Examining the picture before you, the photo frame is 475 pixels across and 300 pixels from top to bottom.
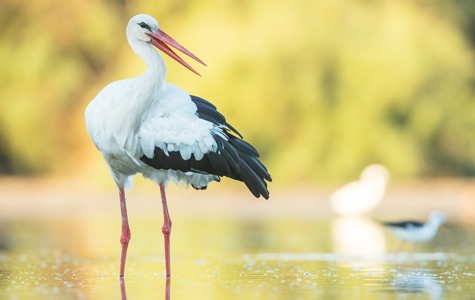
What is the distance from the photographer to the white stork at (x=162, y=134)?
18.6ft

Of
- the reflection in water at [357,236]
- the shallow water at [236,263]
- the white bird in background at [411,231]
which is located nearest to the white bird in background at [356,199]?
the reflection in water at [357,236]

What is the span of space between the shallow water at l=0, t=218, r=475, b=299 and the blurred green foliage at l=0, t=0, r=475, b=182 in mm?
5833

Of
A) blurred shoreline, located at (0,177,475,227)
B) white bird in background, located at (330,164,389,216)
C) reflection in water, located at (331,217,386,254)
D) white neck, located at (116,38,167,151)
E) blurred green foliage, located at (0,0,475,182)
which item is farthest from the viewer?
blurred green foliage, located at (0,0,475,182)

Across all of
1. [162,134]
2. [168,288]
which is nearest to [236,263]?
[162,134]

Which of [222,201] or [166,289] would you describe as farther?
[222,201]

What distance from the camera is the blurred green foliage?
1680cm

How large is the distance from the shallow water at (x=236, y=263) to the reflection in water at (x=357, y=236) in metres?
0.02

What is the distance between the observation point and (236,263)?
21.8 feet

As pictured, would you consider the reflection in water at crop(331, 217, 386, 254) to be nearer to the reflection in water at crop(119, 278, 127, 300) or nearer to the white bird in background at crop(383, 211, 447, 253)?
the white bird in background at crop(383, 211, 447, 253)

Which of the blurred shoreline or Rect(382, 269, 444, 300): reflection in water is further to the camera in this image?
the blurred shoreline

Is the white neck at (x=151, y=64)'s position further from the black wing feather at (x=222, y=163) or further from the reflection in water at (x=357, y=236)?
the reflection in water at (x=357, y=236)

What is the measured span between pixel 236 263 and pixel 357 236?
364cm

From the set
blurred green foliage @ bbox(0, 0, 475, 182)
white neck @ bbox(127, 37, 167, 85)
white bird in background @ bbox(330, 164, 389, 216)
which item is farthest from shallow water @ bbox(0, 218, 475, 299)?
blurred green foliage @ bbox(0, 0, 475, 182)

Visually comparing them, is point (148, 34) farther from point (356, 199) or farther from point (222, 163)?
point (356, 199)
